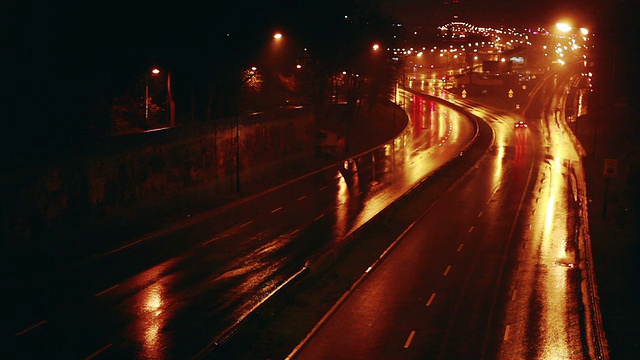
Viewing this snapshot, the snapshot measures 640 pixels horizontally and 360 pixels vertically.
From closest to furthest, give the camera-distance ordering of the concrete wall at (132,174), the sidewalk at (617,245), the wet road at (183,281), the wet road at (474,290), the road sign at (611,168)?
the wet road at (183,281)
the wet road at (474,290)
the sidewalk at (617,245)
the concrete wall at (132,174)
the road sign at (611,168)

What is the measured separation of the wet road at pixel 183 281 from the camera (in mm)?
19859

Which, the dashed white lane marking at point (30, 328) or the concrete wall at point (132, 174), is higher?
the concrete wall at point (132, 174)

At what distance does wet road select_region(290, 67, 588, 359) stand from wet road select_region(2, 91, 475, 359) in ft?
11.9

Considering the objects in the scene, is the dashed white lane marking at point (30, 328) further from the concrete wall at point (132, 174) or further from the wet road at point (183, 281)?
the concrete wall at point (132, 174)

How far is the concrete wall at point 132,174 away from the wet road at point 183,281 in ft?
10.8

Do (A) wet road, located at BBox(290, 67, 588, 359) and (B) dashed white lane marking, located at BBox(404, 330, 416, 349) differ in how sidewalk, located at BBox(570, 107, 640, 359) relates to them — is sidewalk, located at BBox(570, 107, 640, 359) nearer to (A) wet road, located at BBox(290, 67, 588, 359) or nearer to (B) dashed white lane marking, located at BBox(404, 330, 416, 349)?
(A) wet road, located at BBox(290, 67, 588, 359)

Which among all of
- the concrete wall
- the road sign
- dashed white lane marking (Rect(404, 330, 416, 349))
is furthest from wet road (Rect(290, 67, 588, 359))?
the concrete wall

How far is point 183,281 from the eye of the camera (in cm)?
2602

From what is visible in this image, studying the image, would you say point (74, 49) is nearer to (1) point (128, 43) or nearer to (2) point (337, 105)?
(1) point (128, 43)

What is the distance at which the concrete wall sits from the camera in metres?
29.9

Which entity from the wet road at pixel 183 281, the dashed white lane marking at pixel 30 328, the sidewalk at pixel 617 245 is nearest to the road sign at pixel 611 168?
the sidewalk at pixel 617 245

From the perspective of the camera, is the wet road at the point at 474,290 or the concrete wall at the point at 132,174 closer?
the wet road at the point at 474,290

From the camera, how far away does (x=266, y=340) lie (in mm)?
19781

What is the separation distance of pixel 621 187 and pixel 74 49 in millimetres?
39957
